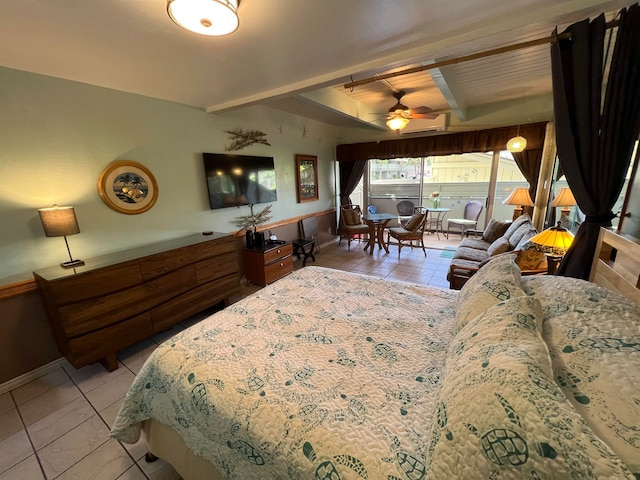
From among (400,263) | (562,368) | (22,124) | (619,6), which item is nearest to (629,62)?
(619,6)

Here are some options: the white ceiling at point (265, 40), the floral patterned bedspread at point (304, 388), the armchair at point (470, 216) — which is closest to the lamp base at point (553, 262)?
the floral patterned bedspread at point (304, 388)

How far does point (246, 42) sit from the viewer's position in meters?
1.63

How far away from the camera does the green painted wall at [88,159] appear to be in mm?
1896

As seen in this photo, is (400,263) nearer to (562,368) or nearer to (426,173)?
(426,173)

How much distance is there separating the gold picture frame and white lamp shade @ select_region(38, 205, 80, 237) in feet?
10.4

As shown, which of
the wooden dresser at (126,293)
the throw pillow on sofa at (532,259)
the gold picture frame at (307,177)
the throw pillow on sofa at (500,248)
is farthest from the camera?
the gold picture frame at (307,177)

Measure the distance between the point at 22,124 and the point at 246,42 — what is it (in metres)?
1.79

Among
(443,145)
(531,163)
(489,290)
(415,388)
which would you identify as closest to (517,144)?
(531,163)

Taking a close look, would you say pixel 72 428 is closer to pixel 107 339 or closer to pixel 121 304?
pixel 107 339

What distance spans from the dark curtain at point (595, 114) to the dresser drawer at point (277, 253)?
3021 mm

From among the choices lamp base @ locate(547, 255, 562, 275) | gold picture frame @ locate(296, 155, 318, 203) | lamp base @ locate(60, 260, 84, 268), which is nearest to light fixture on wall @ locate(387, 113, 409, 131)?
gold picture frame @ locate(296, 155, 318, 203)

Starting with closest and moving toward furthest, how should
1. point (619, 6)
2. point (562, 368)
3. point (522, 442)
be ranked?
point (522, 442), point (562, 368), point (619, 6)

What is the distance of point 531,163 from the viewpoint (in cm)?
397

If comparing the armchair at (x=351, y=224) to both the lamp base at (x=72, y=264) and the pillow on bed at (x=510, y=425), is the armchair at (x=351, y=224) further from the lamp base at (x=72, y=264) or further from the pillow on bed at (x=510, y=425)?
the pillow on bed at (x=510, y=425)
